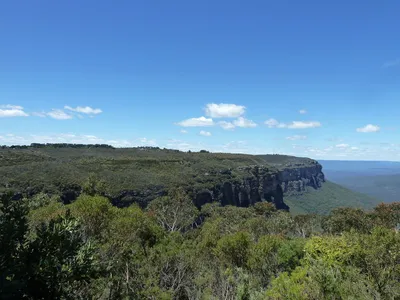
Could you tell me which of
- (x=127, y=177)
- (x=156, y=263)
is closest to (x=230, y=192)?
(x=127, y=177)

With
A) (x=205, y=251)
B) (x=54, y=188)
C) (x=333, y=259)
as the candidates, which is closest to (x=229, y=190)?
(x=54, y=188)

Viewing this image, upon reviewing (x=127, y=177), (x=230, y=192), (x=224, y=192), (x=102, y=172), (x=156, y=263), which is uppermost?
(x=102, y=172)

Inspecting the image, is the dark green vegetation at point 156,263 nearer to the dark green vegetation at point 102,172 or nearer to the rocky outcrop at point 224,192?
the dark green vegetation at point 102,172

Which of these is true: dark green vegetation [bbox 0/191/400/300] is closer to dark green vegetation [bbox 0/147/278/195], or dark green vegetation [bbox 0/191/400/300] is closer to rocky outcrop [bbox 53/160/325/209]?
dark green vegetation [bbox 0/147/278/195]

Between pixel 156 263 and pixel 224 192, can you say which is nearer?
pixel 156 263

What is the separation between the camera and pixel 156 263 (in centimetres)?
2955

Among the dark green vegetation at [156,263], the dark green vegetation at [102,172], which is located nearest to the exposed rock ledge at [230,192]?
the dark green vegetation at [102,172]

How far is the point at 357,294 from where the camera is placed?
17.0 metres

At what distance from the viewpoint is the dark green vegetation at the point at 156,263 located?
13.6m

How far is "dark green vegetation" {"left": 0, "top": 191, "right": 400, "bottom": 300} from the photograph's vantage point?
13.6m

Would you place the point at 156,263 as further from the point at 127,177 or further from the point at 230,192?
the point at 230,192

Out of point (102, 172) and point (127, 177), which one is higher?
point (102, 172)

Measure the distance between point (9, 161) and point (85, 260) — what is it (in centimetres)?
10712

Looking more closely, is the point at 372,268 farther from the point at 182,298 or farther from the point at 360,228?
the point at 360,228
